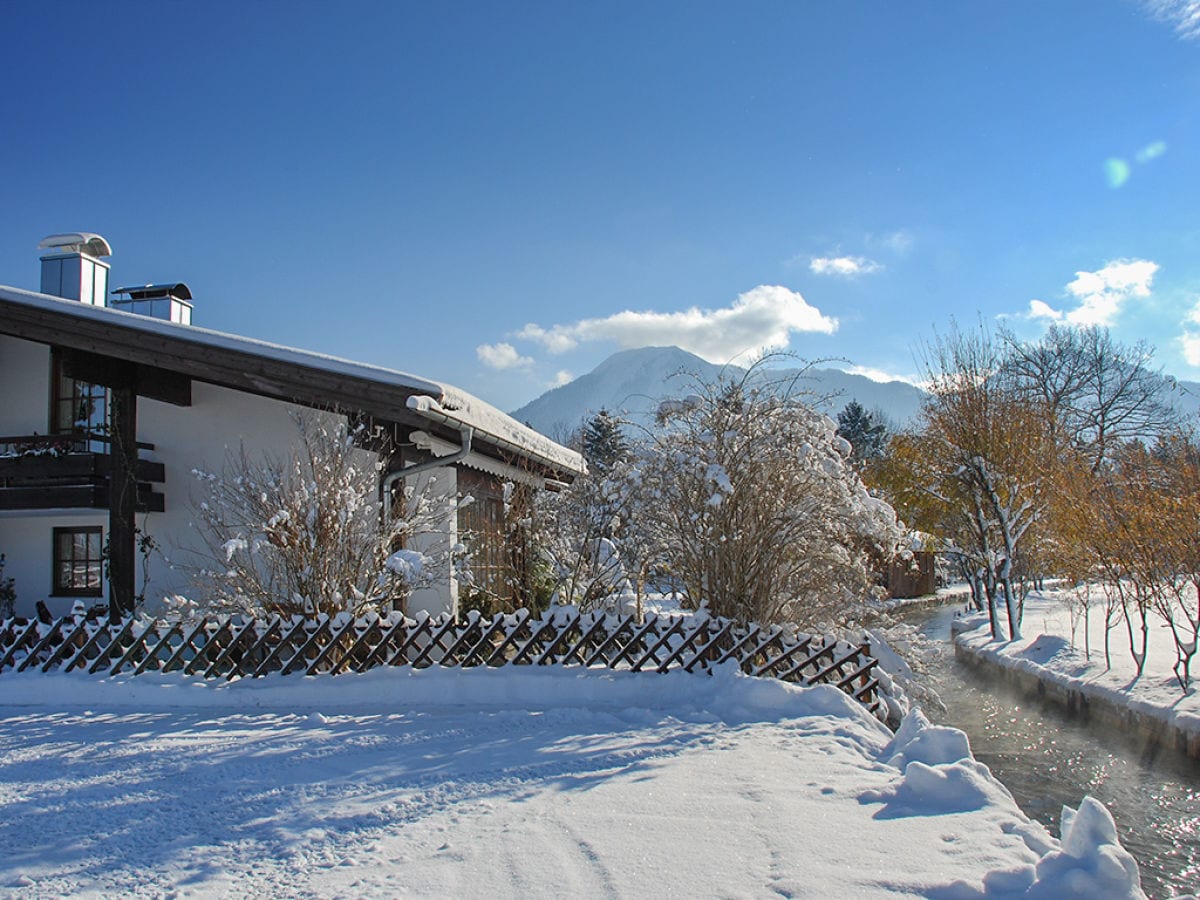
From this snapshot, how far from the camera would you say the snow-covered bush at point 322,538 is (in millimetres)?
8312

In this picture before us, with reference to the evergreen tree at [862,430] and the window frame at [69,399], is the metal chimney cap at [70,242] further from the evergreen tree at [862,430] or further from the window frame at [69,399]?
the evergreen tree at [862,430]

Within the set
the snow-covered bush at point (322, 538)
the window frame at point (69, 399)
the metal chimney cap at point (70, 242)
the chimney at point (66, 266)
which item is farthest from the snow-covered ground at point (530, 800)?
the metal chimney cap at point (70, 242)

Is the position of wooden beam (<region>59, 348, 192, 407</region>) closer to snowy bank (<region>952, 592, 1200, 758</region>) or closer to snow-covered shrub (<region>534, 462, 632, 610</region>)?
snow-covered shrub (<region>534, 462, 632, 610</region>)

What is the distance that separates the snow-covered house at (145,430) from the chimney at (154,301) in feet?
7.54

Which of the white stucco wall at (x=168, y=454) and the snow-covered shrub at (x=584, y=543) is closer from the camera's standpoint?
the snow-covered shrub at (x=584, y=543)

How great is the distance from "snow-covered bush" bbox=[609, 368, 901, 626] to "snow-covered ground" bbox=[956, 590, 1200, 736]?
4.78 metres

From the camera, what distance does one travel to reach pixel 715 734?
5.97 metres

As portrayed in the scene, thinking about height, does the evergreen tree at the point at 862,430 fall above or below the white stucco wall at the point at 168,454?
above

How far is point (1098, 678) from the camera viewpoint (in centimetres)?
1219

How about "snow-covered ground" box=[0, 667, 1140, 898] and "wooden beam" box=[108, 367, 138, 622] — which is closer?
"snow-covered ground" box=[0, 667, 1140, 898]

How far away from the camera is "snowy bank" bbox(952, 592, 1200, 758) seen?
9844mm


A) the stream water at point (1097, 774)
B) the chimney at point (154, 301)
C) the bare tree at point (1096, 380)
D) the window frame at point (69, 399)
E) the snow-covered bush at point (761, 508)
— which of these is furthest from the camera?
the bare tree at point (1096, 380)

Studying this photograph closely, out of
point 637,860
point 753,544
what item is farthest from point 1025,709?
point 637,860

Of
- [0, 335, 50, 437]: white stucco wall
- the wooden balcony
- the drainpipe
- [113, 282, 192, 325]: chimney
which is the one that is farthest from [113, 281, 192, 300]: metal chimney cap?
the drainpipe
